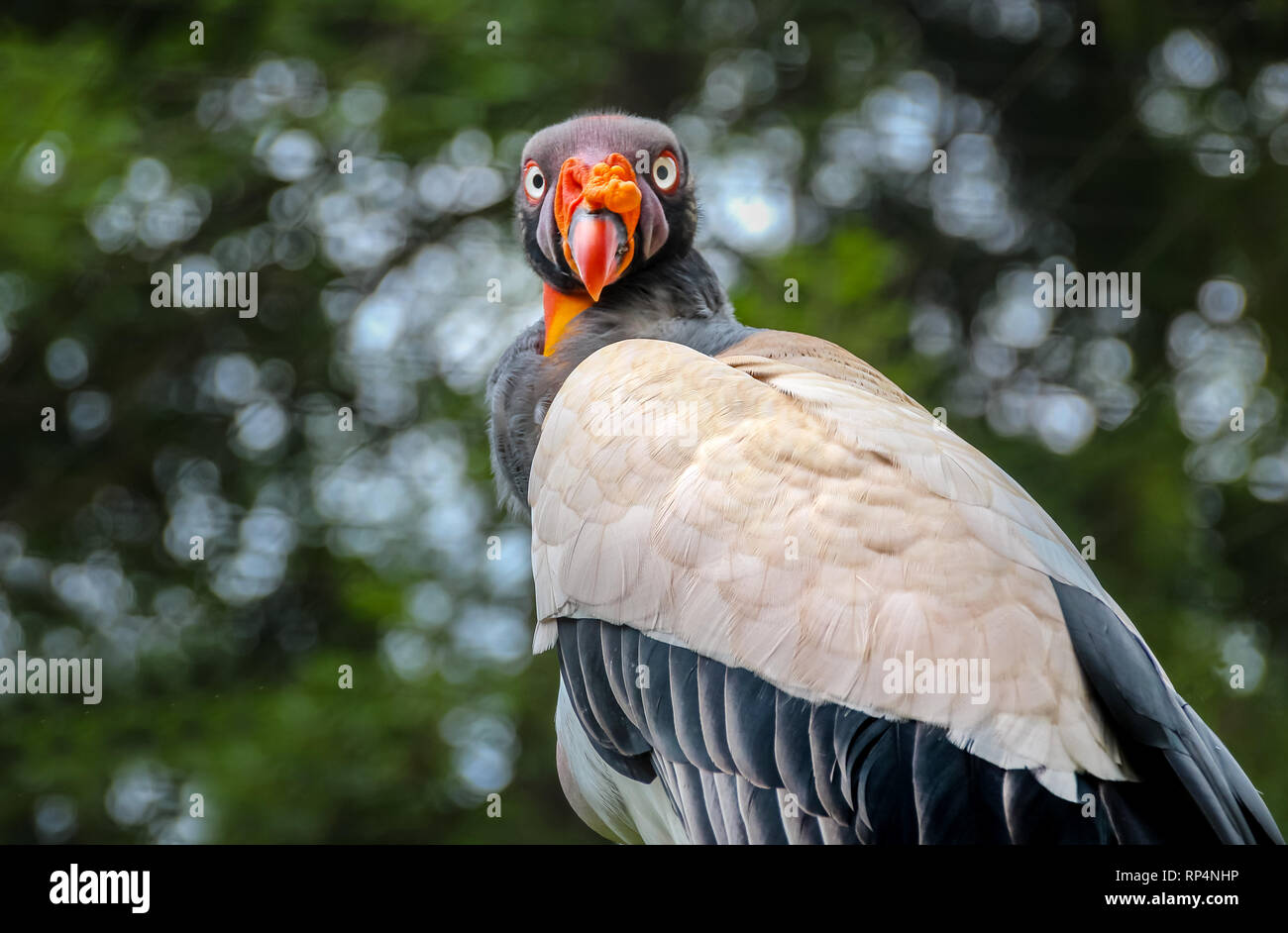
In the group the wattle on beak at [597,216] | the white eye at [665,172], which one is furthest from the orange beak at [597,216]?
the white eye at [665,172]

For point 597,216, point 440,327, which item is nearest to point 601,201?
point 597,216

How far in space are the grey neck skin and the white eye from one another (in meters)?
0.13

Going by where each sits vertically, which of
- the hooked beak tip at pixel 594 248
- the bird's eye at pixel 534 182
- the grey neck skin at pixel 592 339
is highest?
the bird's eye at pixel 534 182

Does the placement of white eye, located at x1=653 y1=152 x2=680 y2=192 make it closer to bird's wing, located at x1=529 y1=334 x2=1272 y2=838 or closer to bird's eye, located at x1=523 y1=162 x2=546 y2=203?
bird's eye, located at x1=523 y1=162 x2=546 y2=203

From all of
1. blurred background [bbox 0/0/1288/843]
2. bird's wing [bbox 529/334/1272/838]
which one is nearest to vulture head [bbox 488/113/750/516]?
bird's wing [bbox 529/334/1272/838]

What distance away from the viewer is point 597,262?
193 centimetres

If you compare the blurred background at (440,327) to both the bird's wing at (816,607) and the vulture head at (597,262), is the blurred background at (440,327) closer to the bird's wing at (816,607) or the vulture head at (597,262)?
the vulture head at (597,262)

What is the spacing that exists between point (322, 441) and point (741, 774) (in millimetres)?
2703

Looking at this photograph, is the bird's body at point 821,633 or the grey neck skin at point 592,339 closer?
the bird's body at point 821,633

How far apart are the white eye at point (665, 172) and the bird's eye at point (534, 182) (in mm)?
197

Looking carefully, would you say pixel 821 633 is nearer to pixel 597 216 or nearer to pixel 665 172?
pixel 597 216

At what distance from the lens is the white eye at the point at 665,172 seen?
6.97 ft

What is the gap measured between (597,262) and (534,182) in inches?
13.2
